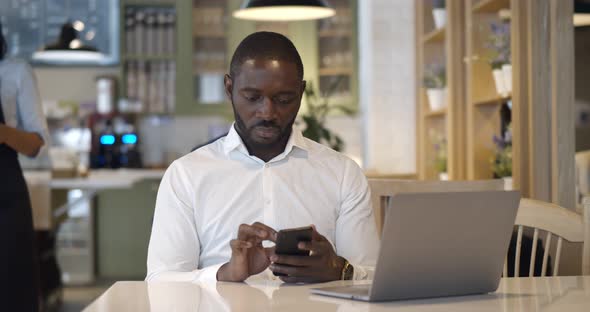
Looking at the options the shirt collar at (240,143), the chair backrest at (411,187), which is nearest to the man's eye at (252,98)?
the shirt collar at (240,143)

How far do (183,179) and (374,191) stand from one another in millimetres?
798

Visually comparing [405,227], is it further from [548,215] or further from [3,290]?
[3,290]

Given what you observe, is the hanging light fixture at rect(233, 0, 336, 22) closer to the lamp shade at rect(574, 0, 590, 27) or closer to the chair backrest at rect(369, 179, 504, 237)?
the lamp shade at rect(574, 0, 590, 27)

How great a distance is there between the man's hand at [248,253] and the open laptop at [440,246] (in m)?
0.18

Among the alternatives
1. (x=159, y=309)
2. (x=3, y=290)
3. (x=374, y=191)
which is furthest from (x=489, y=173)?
(x=159, y=309)

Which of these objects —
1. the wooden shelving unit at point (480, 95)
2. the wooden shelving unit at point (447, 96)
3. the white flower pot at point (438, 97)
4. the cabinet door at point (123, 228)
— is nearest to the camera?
the wooden shelving unit at point (480, 95)

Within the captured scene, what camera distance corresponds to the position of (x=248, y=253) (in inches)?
65.4

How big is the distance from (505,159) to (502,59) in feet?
1.39

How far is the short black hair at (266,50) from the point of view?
6.30ft

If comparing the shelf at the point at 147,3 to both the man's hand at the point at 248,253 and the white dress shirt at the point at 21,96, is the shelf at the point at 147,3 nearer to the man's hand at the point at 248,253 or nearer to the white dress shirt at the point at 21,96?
the white dress shirt at the point at 21,96

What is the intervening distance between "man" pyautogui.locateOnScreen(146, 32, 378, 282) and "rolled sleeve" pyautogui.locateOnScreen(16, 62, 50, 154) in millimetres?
1814

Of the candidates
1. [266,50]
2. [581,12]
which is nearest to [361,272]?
[266,50]

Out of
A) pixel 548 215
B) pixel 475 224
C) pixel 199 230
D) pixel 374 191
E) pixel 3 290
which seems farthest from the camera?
pixel 3 290

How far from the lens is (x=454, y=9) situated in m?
4.72
